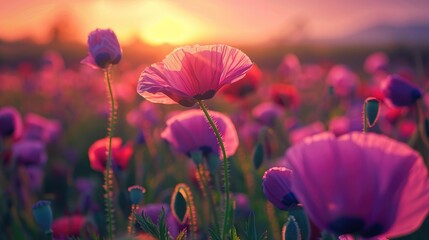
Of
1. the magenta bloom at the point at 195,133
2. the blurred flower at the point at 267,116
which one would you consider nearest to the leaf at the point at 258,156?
the magenta bloom at the point at 195,133

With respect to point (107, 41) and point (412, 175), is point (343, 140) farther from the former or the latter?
point (107, 41)

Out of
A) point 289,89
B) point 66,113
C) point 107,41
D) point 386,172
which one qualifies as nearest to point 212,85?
point 107,41

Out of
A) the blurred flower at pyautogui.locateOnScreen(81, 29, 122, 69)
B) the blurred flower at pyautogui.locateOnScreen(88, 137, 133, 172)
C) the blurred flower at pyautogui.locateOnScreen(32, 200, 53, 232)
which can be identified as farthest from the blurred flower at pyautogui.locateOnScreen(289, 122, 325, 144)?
the blurred flower at pyautogui.locateOnScreen(32, 200, 53, 232)

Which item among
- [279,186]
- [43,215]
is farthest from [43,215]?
[279,186]

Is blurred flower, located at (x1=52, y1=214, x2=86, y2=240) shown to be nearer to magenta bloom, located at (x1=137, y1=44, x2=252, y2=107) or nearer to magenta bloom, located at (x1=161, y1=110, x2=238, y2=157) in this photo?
magenta bloom, located at (x1=161, y1=110, x2=238, y2=157)

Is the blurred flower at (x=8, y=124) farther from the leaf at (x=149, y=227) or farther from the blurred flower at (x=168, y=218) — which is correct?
the leaf at (x=149, y=227)

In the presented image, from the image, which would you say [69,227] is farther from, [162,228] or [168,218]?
[162,228]
